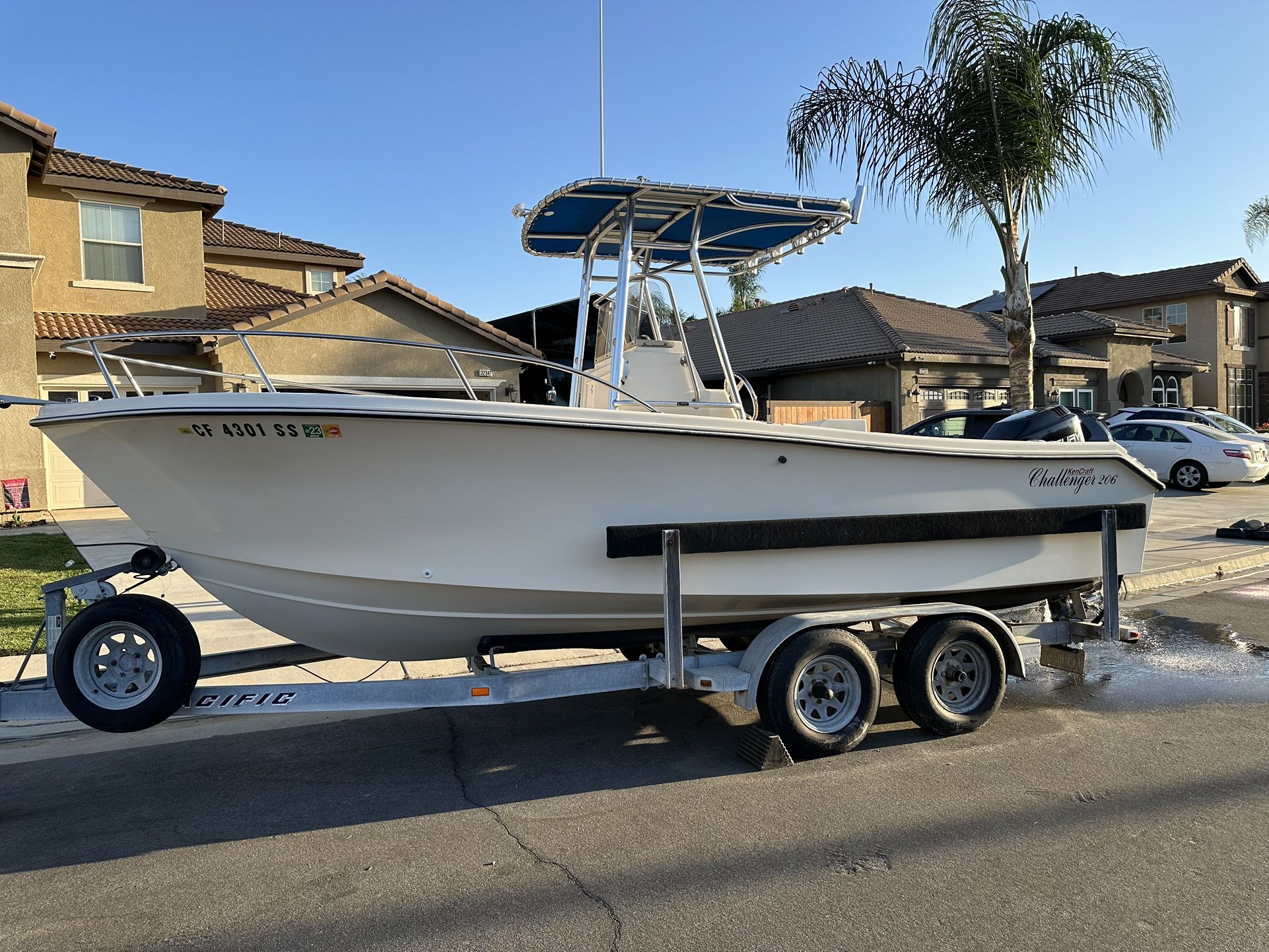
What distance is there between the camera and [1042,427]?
5.82 meters

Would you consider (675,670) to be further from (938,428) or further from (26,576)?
(938,428)

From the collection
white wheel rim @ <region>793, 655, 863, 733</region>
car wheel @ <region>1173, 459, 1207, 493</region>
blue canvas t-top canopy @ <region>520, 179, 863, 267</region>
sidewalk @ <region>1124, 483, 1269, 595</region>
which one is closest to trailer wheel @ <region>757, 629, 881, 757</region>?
white wheel rim @ <region>793, 655, 863, 733</region>

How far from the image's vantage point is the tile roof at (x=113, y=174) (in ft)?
50.9

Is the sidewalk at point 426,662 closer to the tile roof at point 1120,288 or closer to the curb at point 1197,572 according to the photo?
the curb at point 1197,572

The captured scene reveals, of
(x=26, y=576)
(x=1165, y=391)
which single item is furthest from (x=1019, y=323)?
(x=1165, y=391)

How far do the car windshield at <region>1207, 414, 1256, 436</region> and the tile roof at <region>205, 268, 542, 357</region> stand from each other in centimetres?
1527

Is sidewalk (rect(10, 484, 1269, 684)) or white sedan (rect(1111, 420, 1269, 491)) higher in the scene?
white sedan (rect(1111, 420, 1269, 491))

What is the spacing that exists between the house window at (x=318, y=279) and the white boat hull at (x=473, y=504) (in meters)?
19.3

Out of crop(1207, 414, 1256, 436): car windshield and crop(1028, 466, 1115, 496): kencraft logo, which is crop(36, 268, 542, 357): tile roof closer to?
crop(1028, 466, 1115, 496): kencraft logo

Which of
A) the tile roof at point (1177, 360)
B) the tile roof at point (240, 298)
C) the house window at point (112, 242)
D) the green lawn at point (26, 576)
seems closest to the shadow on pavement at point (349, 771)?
the green lawn at point (26, 576)

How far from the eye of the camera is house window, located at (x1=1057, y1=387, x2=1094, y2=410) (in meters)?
27.4

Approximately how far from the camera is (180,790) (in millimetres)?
4426

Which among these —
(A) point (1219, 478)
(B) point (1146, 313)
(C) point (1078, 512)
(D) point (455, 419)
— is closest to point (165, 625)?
(D) point (455, 419)

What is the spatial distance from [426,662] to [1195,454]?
1801 centimetres
